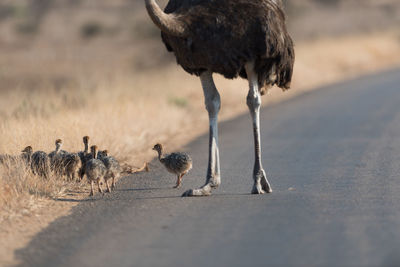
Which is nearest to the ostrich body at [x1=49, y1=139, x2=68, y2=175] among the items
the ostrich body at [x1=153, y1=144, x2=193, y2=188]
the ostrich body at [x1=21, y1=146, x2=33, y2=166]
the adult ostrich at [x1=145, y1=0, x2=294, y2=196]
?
the ostrich body at [x1=21, y1=146, x2=33, y2=166]

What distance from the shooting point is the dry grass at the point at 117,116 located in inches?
376

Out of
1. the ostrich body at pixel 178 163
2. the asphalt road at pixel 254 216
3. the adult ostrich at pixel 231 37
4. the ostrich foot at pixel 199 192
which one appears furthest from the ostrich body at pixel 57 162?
the adult ostrich at pixel 231 37

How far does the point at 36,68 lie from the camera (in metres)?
34.7

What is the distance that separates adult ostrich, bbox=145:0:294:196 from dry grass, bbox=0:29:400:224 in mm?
1911

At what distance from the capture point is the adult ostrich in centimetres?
864

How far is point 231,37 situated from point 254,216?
1.79m

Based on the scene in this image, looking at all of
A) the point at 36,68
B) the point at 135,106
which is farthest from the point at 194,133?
the point at 36,68

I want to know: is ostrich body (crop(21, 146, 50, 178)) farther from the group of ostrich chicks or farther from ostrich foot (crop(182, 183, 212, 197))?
ostrich foot (crop(182, 183, 212, 197))

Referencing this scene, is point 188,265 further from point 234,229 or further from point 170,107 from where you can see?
point 170,107

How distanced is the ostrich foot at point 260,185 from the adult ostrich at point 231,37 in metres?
0.05

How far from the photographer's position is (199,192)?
30.3ft

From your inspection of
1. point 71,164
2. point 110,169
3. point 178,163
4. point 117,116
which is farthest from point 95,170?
point 117,116

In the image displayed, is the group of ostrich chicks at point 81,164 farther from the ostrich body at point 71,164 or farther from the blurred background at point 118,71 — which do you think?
the blurred background at point 118,71

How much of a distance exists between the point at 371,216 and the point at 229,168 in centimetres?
358
